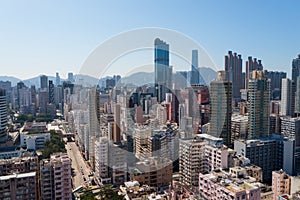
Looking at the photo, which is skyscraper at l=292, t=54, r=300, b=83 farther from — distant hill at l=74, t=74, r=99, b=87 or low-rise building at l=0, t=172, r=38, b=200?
low-rise building at l=0, t=172, r=38, b=200

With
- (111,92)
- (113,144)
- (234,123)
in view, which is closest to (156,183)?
(113,144)

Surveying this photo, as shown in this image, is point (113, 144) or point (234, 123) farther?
point (234, 123)

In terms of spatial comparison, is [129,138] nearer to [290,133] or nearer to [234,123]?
[234,123]

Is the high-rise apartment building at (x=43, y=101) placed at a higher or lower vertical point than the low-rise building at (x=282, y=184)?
higher

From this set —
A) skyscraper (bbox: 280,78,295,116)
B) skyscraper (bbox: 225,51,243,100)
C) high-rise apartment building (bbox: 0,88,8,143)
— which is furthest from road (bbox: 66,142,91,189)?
skyscraper (bbox: 225,51,243,100)

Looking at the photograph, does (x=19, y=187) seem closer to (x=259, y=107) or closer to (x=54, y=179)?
(x=54, y=179)

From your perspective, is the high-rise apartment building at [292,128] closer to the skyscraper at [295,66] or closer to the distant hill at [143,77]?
the distant hill at [143,77]

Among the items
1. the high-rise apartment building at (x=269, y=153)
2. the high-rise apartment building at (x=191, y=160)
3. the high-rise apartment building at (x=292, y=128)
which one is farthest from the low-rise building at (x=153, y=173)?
the high-rise apartment building at (x=292, y=128)
